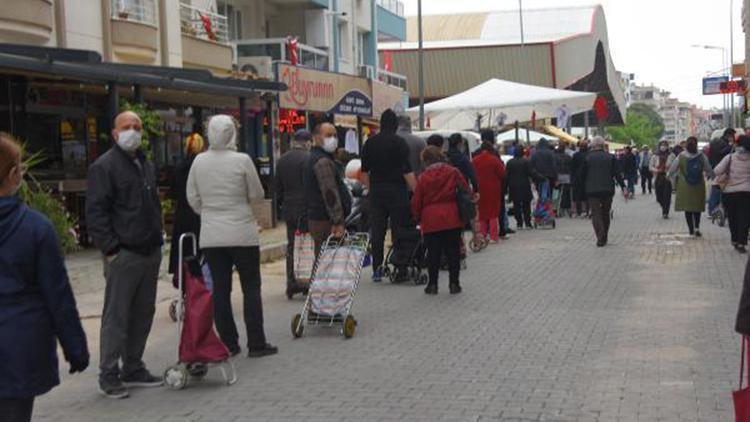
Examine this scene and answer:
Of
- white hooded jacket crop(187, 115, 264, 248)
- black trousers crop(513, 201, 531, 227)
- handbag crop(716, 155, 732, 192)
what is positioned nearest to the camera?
white hooded jacket crop(187, 115, 264, 248)

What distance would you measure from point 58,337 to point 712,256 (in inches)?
502

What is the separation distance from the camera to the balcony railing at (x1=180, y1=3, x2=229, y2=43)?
23062 mm

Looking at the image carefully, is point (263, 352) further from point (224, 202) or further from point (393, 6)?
point (393, 6)

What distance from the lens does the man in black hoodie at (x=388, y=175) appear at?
12.5 m

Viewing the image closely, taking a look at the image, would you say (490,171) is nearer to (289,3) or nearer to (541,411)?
(541,411)

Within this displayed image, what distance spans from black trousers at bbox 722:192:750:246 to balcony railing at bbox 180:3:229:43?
12.3 m

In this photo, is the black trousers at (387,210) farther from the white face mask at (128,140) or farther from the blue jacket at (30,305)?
the blue jacket at (30,305)

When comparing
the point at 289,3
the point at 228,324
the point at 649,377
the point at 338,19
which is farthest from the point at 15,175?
the point at 338,19

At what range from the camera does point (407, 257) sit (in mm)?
12930

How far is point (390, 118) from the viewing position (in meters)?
12.5

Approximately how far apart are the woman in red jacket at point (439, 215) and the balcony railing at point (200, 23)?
12132mm

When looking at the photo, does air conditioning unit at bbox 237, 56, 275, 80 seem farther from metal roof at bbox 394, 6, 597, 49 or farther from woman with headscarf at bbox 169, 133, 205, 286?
metal roof at bbox 394, 6, 597, 49

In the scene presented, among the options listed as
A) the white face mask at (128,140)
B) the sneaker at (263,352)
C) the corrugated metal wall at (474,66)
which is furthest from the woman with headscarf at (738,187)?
the corrugated metal wall at (474,66)

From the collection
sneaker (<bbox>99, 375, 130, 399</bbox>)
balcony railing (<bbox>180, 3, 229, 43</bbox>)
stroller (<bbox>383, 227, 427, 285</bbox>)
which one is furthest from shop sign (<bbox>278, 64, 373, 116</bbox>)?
sneaker (<bbox>99, 375, 130, 399</bbox>)
